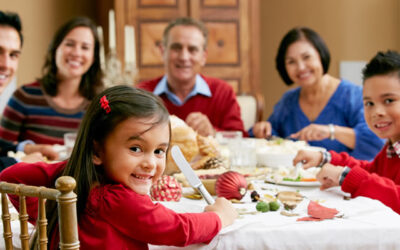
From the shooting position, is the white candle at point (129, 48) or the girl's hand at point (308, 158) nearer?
the girl's hand at point (308, 158)

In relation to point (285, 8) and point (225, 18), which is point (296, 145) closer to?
point (225, 18)

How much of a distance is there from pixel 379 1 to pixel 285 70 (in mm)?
2207

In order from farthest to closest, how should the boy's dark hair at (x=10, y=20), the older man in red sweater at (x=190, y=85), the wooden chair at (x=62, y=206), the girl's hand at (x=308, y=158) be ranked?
the older man in red sweater at (x=190, y=85) → the boy's dark hair at (x=10, y=20) → the girl's hand at (x=308, y=158) → the wooden chair at (x=62, y=206)

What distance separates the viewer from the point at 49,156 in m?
1.72

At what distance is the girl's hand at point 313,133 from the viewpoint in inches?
79.9

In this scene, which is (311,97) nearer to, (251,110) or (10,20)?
(251,110)

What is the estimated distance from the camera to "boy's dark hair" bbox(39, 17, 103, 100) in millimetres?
2393

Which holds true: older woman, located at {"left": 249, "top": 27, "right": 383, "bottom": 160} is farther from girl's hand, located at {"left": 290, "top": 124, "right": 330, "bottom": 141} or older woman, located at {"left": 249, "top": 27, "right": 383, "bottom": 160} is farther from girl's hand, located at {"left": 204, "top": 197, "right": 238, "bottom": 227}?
girl's hand, located at {"left": 204, "top": 197, "right": 238, "bottom": 227}

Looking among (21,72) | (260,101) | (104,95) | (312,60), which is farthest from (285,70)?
(21,72)

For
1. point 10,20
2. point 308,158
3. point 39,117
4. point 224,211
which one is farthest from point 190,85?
point 224,211

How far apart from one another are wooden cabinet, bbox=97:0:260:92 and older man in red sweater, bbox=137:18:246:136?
41.4 inches

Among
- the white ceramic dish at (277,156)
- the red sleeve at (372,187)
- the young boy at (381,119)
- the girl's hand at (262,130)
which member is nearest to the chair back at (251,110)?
the girl's hand at (262,130)

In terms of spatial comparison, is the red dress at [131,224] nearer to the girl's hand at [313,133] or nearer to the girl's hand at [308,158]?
the girl's hand at [308,158]

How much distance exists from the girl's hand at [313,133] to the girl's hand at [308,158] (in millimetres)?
527
